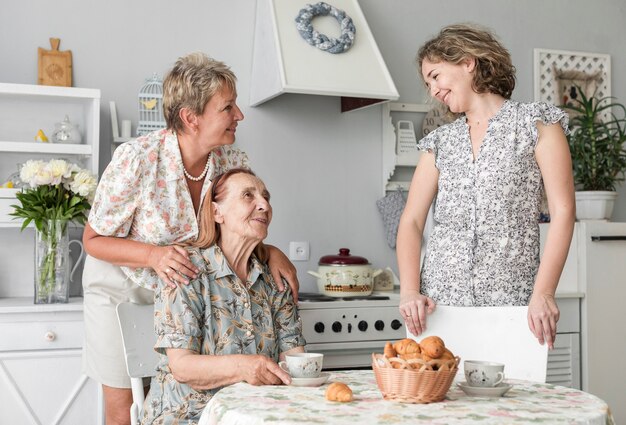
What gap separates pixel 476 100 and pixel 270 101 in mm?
1687

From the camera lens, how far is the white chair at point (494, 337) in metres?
1.89

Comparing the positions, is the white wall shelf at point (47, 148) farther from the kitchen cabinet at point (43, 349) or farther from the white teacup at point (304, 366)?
the white teacup at point (304, 366)

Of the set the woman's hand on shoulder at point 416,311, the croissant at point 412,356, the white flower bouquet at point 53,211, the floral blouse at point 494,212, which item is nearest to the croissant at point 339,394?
the croissant at point 412,356

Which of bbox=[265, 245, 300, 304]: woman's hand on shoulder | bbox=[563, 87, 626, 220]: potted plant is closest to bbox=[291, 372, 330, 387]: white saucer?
bbox=[265, 245, 300, 304]: woman's hand on shoulder

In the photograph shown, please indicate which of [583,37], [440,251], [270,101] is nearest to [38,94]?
[270,101]

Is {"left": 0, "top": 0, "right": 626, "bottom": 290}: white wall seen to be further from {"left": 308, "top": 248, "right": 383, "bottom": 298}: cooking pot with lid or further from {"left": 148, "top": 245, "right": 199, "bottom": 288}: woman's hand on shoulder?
{"left": 148, "top": 245, "right": 199, "bottom": 288}: woman's hand on shoulder

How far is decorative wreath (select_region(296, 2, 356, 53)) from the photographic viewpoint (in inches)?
133

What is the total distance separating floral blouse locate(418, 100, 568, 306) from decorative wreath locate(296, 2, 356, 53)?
4.58 ft

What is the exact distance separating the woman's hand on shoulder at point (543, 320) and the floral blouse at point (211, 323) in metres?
0.60

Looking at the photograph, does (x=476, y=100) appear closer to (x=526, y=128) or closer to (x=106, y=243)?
(x=526, y=128)

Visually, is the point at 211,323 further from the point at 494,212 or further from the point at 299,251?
the point at 299,251

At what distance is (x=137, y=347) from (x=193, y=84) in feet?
2.54

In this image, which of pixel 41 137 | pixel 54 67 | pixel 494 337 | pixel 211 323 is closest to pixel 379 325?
pixel 494 337

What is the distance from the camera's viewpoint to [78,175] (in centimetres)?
293
